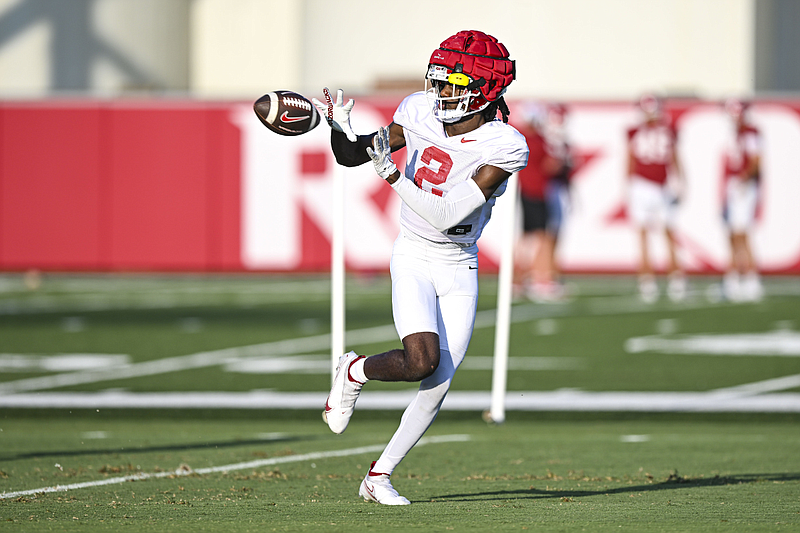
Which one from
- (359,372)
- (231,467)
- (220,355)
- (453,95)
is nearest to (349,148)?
(453,95)

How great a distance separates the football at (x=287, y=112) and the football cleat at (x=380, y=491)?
1458mm

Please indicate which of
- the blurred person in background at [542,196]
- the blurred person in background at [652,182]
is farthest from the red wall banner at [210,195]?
the blurred person in background at [652,182]

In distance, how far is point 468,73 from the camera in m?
5.03

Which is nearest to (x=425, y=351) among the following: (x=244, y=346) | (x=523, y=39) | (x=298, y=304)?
(x=244, y=346)

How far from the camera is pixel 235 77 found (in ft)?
88.4

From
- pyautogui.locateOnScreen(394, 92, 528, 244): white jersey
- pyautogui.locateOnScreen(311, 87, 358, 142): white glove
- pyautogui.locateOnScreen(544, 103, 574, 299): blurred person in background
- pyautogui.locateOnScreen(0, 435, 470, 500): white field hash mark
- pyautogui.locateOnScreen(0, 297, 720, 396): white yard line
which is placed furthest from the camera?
A: pyautogui.locateOnScreen(544, 103, 574, 299): blurred person in background

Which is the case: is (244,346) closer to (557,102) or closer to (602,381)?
(602,381)

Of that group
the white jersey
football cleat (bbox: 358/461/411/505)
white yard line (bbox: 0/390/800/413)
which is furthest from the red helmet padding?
white yard line (bbox: 0/390/800/413)

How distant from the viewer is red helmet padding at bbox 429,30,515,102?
5.04 meters

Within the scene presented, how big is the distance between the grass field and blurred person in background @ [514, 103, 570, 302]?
605 millimetres

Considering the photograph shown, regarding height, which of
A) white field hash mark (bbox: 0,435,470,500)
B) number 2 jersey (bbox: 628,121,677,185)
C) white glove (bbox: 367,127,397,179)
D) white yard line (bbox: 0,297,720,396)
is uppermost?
white glove (bbox: 367,127,397,179)

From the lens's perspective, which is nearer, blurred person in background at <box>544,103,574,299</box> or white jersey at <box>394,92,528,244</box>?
white jersey at <box>394,92,528,244</box>

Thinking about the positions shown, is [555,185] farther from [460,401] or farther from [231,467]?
[231,467]

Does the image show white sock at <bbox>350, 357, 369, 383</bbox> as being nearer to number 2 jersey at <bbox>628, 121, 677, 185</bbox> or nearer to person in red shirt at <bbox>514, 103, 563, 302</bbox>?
person in red shirt at <bbox>514, 103, 563, 302</bbox>
